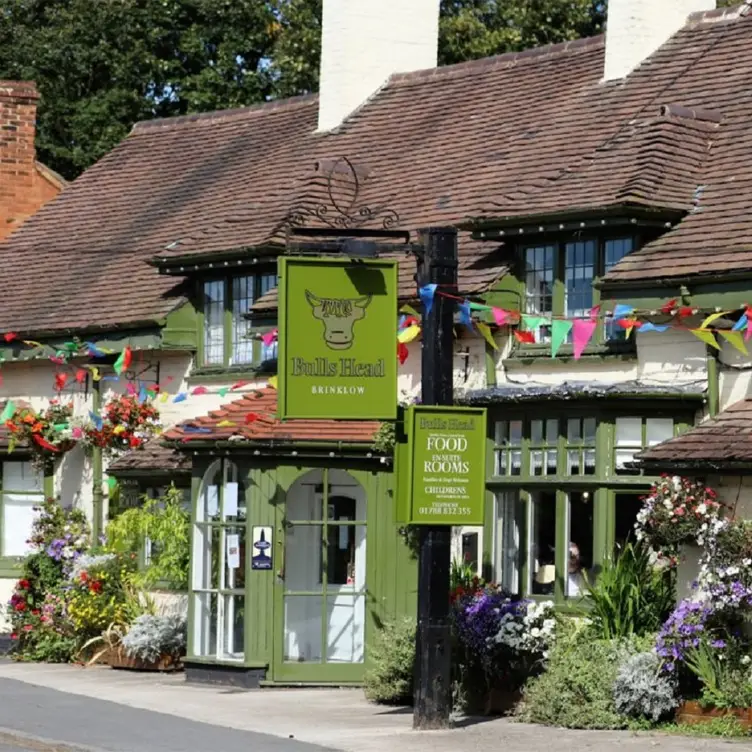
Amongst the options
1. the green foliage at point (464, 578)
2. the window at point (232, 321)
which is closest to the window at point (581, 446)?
the green foliage at point (464, 578)

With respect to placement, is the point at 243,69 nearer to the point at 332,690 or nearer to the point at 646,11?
the point at 646,11

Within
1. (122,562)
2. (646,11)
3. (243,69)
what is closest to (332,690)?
(122,562)

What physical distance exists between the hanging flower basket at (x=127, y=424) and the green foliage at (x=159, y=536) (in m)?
0.82

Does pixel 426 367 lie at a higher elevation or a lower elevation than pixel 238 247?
lower

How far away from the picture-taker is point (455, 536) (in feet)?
A: 74.1

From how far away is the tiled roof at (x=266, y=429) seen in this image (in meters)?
22.4

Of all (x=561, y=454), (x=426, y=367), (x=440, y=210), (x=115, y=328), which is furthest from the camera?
(x=115, y=328)

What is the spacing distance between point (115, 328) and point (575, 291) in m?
7.33

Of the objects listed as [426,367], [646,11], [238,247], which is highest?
[646,11]

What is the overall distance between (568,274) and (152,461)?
630cm

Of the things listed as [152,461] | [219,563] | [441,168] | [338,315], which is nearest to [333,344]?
[338,315]

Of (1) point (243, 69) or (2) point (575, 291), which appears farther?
(1) point (243, 69)

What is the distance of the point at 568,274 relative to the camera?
71.5 ft

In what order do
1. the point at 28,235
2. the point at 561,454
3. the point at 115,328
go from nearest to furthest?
the point at 561,454
the point at 115,328
the point at 28,235
